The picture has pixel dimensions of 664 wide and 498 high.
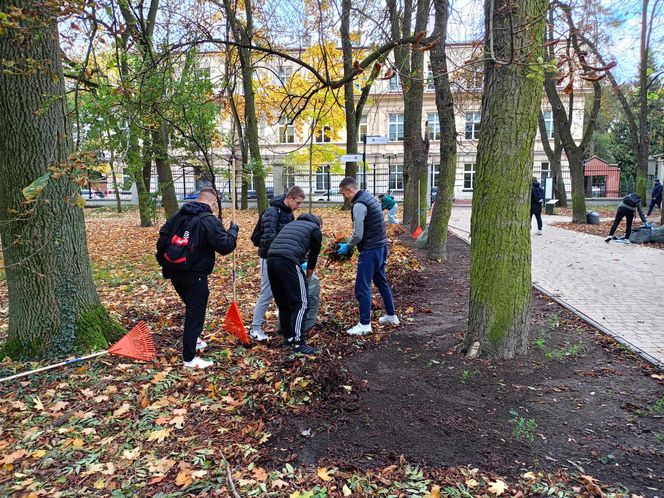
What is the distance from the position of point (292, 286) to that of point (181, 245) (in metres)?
1.19

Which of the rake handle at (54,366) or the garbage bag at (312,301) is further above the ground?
the garbage bag at (312,301)

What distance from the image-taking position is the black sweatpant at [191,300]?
14.9 feet

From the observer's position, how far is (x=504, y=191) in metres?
4.43

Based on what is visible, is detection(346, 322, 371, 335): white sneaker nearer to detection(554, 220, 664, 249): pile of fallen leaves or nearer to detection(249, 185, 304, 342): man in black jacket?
detection(249, 185, 304, 342): man in black jacket

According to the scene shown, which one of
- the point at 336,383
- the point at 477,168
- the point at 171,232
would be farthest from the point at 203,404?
the point at 477,168

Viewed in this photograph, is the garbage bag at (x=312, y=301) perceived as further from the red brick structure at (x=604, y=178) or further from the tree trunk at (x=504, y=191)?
the red brick structure at (x=604, y=178)

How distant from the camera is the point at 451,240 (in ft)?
44.4

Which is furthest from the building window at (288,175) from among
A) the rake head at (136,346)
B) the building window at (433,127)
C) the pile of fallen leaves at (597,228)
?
the rake head at (136,346)

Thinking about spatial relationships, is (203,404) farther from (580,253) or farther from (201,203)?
(580,253)

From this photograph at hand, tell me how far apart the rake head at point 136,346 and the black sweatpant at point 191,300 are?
44 cm

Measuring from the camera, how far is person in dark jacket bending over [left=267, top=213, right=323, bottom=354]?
16.3ft

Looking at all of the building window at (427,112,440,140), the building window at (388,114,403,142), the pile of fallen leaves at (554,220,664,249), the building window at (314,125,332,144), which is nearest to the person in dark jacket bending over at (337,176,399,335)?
the building window at (314,125,332,144)

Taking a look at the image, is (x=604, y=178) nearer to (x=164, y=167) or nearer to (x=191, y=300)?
(x=164, y=167)

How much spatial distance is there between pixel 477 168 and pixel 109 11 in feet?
11.3
